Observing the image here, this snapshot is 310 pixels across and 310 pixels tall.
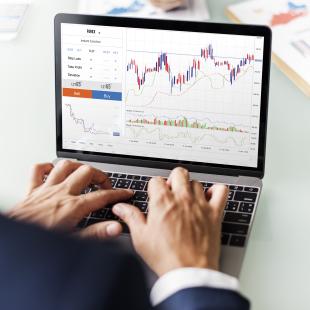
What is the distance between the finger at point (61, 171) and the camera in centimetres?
118

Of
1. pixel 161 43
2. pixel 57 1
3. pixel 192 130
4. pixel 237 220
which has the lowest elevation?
pixel 237 220

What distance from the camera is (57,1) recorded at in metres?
1.78

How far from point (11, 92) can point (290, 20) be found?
0.61m

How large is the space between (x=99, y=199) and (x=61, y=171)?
0.09m

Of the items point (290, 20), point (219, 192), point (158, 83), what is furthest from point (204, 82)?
point (290, 20)

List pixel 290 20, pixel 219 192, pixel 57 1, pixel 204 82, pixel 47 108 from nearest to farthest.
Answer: pixel 219 192
pixel 204 82
pixel 47 108
pixel 290 20
pixel 57 1

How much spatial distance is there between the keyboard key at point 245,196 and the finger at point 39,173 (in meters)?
0.31

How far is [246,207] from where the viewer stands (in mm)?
1197

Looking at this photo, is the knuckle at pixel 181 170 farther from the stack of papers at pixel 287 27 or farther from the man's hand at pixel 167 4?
the man's hand at pixel 167 4

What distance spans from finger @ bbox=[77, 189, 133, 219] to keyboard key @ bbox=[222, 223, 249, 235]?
0.54 ft

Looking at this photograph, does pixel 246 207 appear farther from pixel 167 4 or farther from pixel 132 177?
pixel 167 4

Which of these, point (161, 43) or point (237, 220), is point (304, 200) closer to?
point (237, 220)

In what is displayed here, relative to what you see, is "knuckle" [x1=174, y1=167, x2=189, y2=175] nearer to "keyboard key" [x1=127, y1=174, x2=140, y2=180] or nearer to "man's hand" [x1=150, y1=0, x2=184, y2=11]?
"keyboard key" [x1=127, y1=174, x2=140, y2=180]

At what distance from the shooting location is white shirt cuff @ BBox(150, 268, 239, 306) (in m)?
0.92
